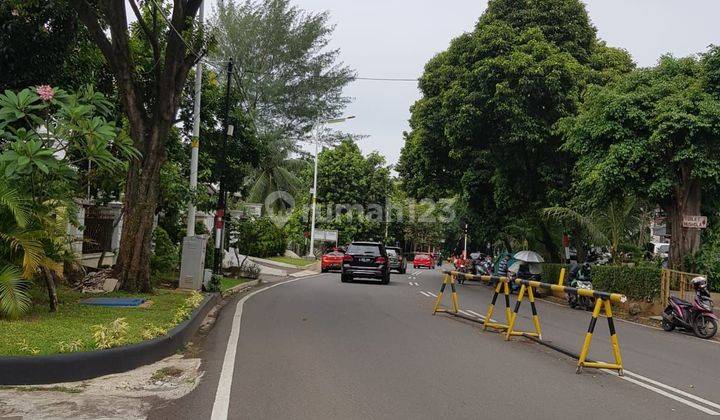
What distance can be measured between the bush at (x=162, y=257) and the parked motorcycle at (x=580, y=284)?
12.2m

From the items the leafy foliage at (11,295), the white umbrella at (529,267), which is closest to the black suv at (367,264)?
the white umbrella at (529,267)

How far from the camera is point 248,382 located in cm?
706

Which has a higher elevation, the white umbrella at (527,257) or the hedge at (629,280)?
the white umbrella at (527,257)

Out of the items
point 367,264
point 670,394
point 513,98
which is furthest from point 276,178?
point 670,394

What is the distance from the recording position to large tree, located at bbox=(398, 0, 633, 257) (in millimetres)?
22375

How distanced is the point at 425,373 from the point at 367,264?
57.5 ft

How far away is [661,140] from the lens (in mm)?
16391

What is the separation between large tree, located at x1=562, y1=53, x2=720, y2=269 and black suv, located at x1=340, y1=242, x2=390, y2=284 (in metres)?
9.15

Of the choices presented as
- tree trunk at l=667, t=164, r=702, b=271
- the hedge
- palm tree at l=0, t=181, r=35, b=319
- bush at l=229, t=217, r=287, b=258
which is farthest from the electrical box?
bush at l=229, t=217, r=287, b=258

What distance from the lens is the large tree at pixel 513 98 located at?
22375 millimetres

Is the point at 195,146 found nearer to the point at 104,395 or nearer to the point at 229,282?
the point at 229,282

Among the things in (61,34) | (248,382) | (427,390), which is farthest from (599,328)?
(61,34)

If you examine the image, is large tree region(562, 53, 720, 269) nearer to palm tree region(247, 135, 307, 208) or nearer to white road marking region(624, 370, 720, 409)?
white road marking region(624, 370, 720, 409)

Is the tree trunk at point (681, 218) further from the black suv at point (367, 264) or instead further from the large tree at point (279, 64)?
the large tree at point (279, 64)
